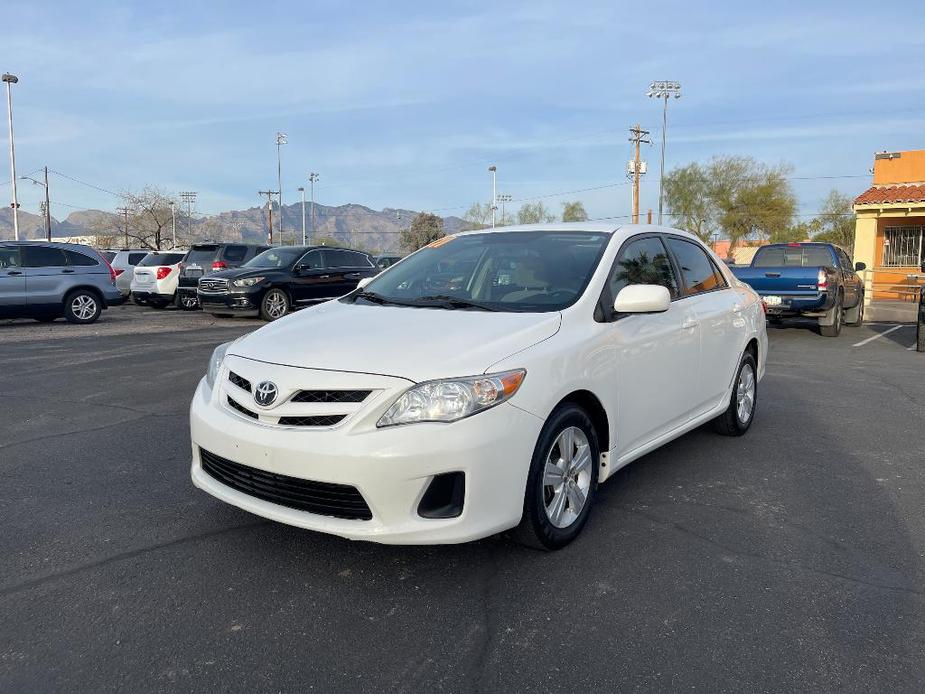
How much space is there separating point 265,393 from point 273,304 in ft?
43.5

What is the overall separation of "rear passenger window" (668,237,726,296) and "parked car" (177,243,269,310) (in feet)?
46.9

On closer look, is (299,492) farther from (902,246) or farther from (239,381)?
(902,246)

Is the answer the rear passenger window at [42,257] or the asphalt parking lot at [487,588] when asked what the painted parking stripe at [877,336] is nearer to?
the asphalt parking lot at [487,588]

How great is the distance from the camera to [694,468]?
492 centimetres

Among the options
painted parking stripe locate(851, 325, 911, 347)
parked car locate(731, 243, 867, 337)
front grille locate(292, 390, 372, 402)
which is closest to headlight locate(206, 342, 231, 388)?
front grille locate(292, 390, 372, 402)

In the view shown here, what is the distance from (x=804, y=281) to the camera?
1292 centimetres

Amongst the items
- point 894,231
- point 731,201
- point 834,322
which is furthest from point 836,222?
point 834,322

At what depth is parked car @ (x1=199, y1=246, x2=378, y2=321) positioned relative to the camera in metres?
15.6

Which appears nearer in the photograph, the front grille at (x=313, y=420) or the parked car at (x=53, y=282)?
the front grille at (x=313, y=420)

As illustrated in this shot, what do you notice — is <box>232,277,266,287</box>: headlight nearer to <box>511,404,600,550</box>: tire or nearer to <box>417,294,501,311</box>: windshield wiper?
<box>417,294,501,311</box>: windshield wiper

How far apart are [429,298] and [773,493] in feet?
7.71

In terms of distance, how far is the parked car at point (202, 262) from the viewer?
58.9ft

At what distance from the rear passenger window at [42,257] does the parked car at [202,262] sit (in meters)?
3.61

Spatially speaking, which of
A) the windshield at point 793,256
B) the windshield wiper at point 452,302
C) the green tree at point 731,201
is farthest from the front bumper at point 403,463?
the green tree at point 731,201
